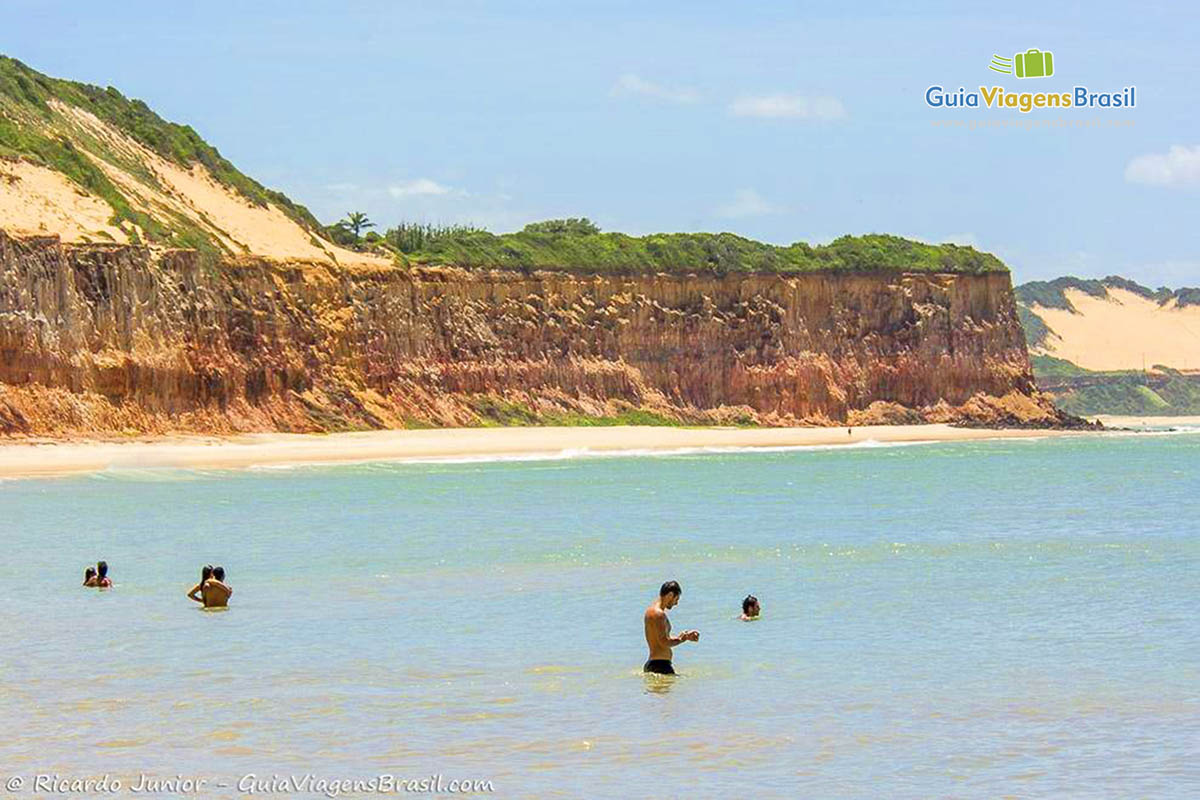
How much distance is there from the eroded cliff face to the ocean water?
1868 cm

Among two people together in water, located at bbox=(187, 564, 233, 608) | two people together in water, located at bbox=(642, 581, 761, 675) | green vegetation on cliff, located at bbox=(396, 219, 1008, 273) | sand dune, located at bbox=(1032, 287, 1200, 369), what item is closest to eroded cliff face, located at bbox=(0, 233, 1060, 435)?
green vegetation on cliff, located at bbox=(396, 219, 1008, 273)

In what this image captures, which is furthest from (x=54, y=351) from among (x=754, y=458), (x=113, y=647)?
(x=113, y=647)

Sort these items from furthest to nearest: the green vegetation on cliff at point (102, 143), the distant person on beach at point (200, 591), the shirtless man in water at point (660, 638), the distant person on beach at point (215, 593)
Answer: the green vegetation on cliff at point (102, 143) < the distant person on beach at point (200, 591) < the distant person on beach at point (215, 593) < the shirtless man in water at point (660, 638)

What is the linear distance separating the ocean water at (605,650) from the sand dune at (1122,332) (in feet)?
449

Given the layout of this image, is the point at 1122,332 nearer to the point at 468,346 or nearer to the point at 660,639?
the point at 468,346

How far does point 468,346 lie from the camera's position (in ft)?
236

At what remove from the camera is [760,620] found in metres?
20.3

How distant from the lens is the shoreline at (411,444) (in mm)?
49406

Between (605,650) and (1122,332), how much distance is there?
16948cm

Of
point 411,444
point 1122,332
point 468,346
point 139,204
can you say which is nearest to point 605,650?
point 411,444

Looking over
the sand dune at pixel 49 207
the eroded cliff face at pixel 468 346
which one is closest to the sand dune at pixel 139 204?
the sand dune at pixel 49 207

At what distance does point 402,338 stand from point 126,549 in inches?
1621

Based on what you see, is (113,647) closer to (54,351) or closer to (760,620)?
(760,620)

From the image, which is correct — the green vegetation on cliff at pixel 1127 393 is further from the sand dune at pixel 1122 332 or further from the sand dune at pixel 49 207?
the sand dune at pixel 49 207
